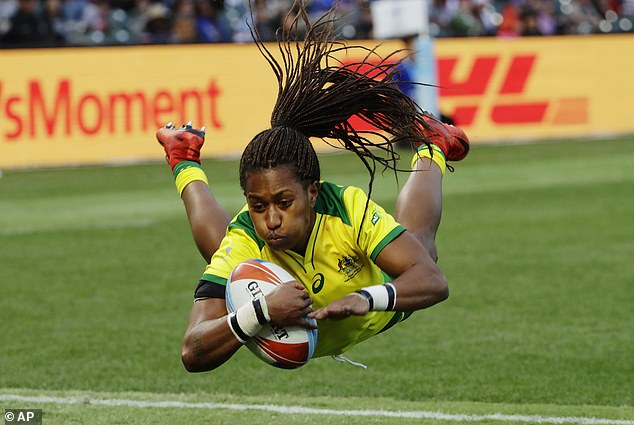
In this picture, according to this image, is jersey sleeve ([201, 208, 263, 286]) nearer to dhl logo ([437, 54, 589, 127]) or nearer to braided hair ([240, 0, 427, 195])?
braided hair ([240, 0, 427, 195])

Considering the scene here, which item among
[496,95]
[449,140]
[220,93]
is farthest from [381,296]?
[496,95]

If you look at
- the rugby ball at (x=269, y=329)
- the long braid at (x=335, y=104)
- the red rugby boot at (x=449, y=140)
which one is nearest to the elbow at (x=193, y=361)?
the rugby ball at (x=269, y=329)

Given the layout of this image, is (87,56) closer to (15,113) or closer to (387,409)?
(15,113)

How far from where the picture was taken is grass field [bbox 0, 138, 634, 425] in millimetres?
6676

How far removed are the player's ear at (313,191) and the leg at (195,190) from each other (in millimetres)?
1134

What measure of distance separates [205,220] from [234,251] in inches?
44.8

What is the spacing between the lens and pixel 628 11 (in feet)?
89.9

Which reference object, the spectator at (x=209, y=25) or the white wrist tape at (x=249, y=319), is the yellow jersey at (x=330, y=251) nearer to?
the white wrist tape at (x=249, y=319)

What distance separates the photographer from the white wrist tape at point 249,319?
4.59m

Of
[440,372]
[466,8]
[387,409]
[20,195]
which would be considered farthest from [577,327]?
[466,8]

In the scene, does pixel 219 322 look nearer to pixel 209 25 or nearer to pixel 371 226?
pixel 371 226

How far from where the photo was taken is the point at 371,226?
202 inches

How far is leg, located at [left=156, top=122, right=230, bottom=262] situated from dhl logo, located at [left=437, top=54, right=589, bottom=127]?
1508 centimetres

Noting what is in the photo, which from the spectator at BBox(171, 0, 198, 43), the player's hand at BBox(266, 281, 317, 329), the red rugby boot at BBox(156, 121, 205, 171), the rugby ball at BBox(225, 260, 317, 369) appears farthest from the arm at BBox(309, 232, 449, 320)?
the spectator at BBox(171, 0, 198, 43)
